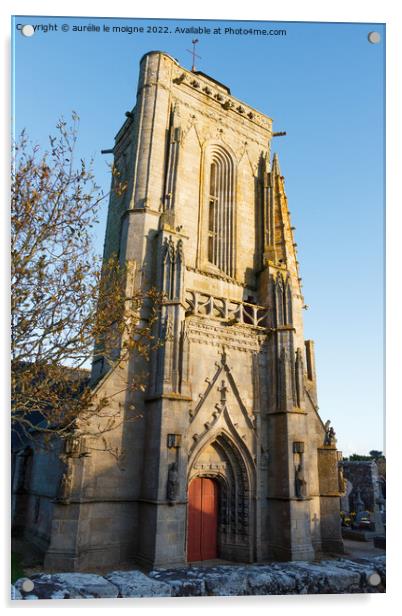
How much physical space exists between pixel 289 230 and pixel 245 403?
7.65 m

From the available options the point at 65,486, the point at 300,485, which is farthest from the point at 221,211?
the point at 65,486

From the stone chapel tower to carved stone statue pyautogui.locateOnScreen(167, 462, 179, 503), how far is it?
3cm

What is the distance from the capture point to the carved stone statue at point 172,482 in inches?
444

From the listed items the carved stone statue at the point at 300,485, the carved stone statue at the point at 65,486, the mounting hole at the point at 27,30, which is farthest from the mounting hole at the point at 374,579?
the mounting hole at the point at 27,30

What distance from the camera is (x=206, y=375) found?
1396cm

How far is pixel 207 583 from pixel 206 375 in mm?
6422

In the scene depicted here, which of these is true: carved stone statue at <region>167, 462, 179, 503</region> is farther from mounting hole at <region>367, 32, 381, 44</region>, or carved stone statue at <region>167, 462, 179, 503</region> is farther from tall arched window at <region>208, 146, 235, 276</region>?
mounting hole at <region>367, 32, 381, 44</region>

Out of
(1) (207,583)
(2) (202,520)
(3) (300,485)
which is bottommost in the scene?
(2) (202,520)

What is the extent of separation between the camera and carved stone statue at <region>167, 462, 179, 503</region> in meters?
11.3

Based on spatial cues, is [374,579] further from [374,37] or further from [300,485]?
[374,37]

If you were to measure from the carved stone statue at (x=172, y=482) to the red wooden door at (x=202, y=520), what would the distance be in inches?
78.9

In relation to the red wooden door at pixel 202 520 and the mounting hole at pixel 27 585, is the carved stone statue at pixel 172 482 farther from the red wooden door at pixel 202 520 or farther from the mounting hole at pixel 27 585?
the mounting hole at pixel 27 585
